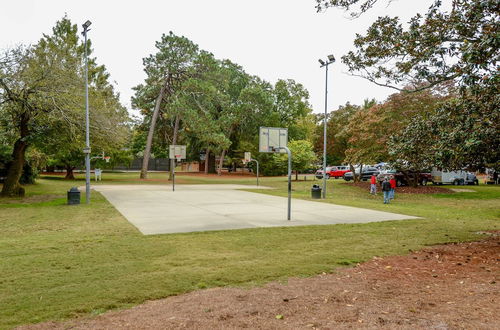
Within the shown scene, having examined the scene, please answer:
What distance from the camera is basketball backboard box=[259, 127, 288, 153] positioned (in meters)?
12.0

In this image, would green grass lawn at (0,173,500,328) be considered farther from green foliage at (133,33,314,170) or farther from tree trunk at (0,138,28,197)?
green foliage at (133,33,314,170)

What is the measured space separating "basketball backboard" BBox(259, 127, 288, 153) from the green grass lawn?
311 cm

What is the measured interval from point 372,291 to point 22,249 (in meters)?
6.61

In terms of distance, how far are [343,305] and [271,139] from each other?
8196mm

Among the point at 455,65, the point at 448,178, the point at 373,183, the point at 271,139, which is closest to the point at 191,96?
the point at 373,183

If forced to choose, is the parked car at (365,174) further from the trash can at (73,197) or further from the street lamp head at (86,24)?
the street lamp head at (86,24)

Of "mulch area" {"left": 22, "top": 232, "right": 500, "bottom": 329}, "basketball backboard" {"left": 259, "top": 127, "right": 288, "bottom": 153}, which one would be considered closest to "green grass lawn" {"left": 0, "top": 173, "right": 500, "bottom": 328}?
"mulch area" {"left": 22, "top": 232, "right": 500, "bottom": 329}

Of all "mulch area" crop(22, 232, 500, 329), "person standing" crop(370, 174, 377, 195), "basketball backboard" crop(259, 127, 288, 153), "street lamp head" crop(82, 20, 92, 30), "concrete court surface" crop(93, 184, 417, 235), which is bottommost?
"concrete court surface" crop(93, 184, 417, 235)

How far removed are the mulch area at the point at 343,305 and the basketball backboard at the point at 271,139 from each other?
650cm

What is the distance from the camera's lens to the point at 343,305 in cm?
442

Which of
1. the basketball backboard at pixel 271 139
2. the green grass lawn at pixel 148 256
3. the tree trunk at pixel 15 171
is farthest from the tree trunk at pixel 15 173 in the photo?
the basketball backboard at pixel 271 139

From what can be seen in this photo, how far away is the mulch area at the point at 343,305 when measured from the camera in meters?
3.87

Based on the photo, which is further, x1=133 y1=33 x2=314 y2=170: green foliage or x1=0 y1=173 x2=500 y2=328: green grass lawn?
x1=133 y1=33 x2=314 y2=170: green foliage

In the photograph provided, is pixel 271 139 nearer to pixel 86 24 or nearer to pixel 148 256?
pixel 148 256
